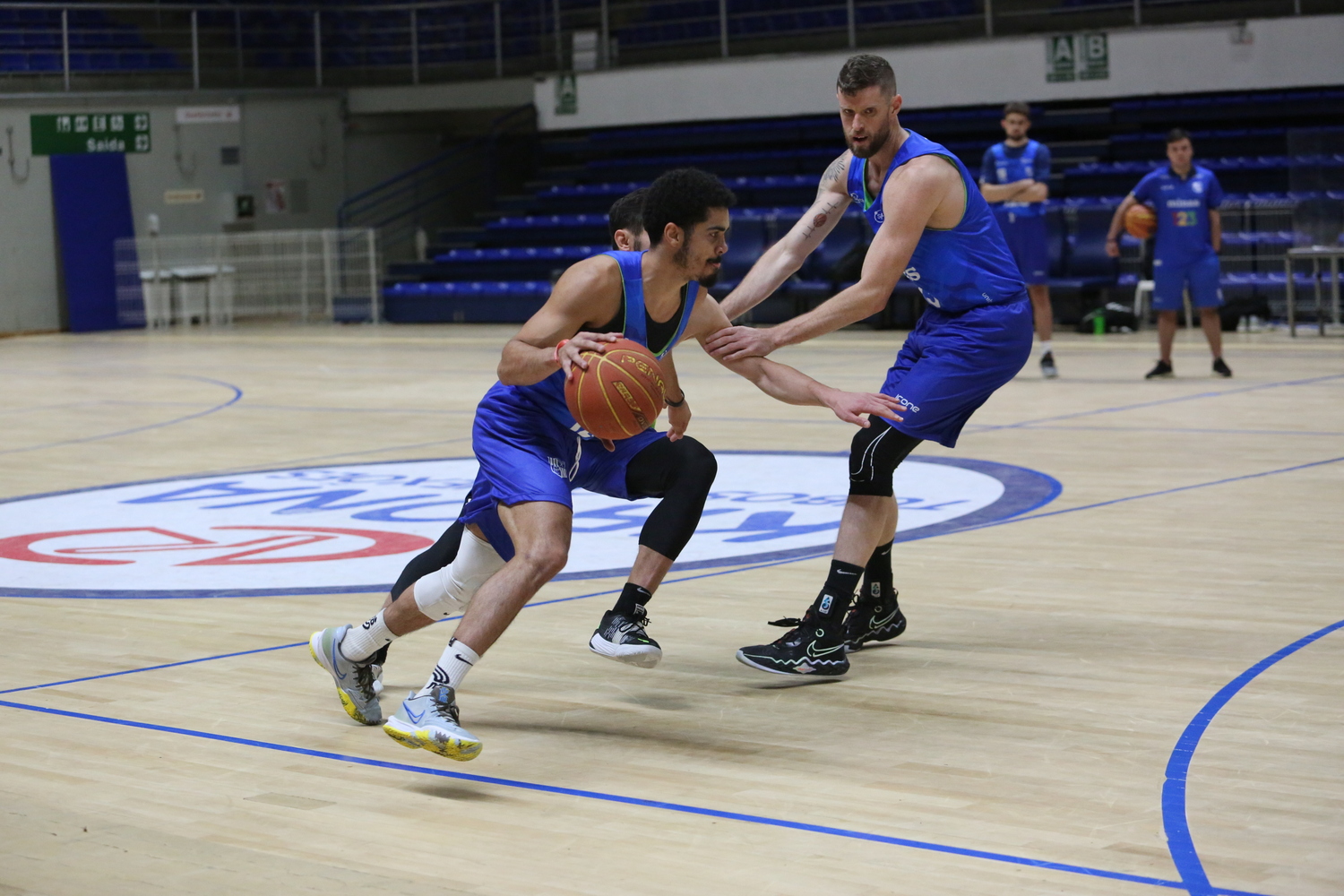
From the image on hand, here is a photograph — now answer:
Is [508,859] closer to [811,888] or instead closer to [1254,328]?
[811,888]

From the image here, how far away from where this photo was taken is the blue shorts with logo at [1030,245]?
42.8 feet

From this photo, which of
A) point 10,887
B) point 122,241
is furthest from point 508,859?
point 122,241

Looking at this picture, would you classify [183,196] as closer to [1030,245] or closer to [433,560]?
[1030,245]

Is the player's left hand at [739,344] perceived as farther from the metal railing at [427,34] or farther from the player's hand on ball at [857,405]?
the metal railing at [427,34]

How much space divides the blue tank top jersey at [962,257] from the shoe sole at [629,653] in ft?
4.51

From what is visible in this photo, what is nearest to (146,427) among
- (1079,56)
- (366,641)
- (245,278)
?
(366,641)

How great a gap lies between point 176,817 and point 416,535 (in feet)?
11.0

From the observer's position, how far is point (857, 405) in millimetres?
4328

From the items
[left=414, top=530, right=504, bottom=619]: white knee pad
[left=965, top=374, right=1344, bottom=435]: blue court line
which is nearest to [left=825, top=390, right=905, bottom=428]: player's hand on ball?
[left=414, top=530, right=504, bottom=619]: white knee pad

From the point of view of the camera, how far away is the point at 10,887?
2955 mm

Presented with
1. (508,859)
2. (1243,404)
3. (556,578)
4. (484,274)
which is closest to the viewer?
(508,859)

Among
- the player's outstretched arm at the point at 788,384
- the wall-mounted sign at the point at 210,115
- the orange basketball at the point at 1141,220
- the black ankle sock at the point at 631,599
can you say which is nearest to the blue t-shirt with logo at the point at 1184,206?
the orange basketball at the point at 1141,220

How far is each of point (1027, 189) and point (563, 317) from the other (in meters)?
9.35

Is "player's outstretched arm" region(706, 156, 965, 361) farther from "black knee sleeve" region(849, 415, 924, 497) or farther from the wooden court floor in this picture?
the wooden court floor
